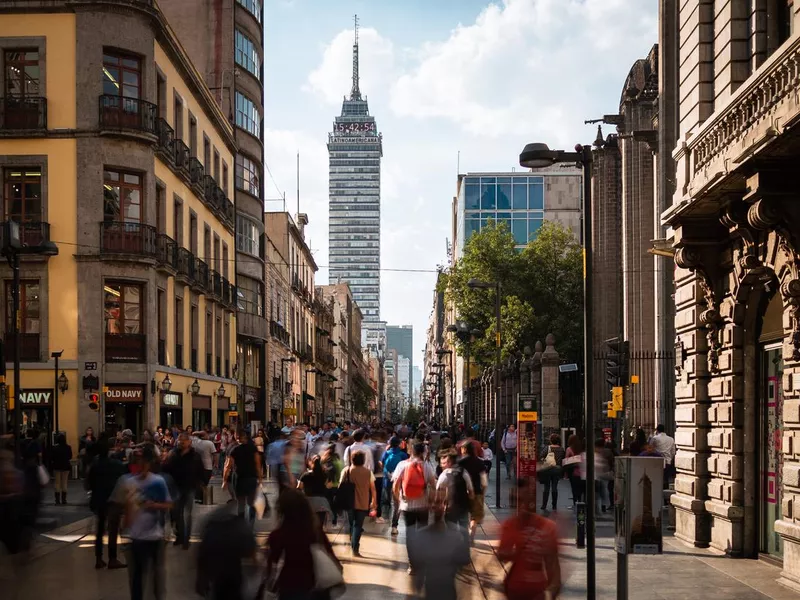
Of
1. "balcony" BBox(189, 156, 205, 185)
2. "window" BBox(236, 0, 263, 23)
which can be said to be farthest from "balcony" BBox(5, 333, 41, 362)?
"window" BBox(236, 0, 263, 23)

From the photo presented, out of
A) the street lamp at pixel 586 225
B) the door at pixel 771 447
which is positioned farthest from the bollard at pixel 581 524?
the street lamp at pixel 586 225

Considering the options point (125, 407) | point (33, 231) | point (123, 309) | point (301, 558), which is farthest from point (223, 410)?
point (301, 558)

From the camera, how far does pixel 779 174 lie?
13.1 metres

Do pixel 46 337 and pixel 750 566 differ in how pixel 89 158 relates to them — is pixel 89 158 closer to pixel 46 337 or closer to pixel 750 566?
pixel 46 337

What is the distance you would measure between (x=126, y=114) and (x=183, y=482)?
21.5m

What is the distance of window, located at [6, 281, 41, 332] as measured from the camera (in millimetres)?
35281

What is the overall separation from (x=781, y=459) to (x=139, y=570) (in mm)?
8587

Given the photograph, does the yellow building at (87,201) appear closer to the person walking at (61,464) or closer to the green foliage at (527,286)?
the person walking at (61,464)

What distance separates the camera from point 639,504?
10.2 m

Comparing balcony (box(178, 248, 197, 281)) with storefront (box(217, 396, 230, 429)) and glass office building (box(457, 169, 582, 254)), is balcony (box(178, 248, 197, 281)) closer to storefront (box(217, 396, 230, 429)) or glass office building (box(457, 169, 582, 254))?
storefront (box(217, 396, 230, 429))

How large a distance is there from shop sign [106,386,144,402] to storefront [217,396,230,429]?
43.1 feet

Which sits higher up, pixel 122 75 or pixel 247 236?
pixel 122 75

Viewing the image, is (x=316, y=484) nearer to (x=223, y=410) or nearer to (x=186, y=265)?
(x=186, y=265)

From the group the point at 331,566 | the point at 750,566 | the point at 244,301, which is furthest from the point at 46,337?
the point at 331,566
